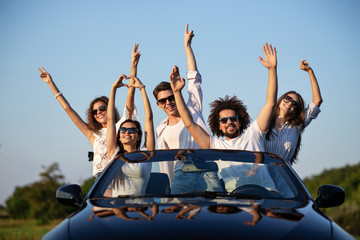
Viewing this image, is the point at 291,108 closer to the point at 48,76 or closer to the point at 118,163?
the point at 118,163

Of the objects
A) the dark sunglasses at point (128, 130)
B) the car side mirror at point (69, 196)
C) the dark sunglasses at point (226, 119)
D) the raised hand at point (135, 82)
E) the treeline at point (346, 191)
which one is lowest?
the treeline at point (346, 191)

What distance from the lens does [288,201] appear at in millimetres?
4383

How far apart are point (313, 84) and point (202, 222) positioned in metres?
5.07

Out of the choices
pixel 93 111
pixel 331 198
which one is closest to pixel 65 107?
pixel 93 111

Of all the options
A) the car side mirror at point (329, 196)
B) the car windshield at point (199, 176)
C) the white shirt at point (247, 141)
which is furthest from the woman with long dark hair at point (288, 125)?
the car side mirror at point (329, 196)

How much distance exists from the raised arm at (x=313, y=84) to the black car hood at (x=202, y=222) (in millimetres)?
4031

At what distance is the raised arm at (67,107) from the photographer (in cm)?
820

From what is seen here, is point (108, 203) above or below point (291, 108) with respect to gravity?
below

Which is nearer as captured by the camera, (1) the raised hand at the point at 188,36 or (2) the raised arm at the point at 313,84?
(2) the raised arm at the point at 313,84

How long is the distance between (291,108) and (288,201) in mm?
3123

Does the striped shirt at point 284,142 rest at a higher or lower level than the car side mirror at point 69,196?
higher

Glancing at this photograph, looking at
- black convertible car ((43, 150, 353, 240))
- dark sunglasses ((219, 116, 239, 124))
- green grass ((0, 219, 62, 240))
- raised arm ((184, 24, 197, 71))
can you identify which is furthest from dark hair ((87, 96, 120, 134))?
green grass ((0, 219, 62, 240))

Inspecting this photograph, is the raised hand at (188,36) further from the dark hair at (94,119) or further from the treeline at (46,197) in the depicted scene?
the treeline at (46,197)

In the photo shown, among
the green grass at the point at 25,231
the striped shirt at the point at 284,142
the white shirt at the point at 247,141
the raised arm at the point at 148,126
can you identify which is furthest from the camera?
the green grass at the point at 25,231
